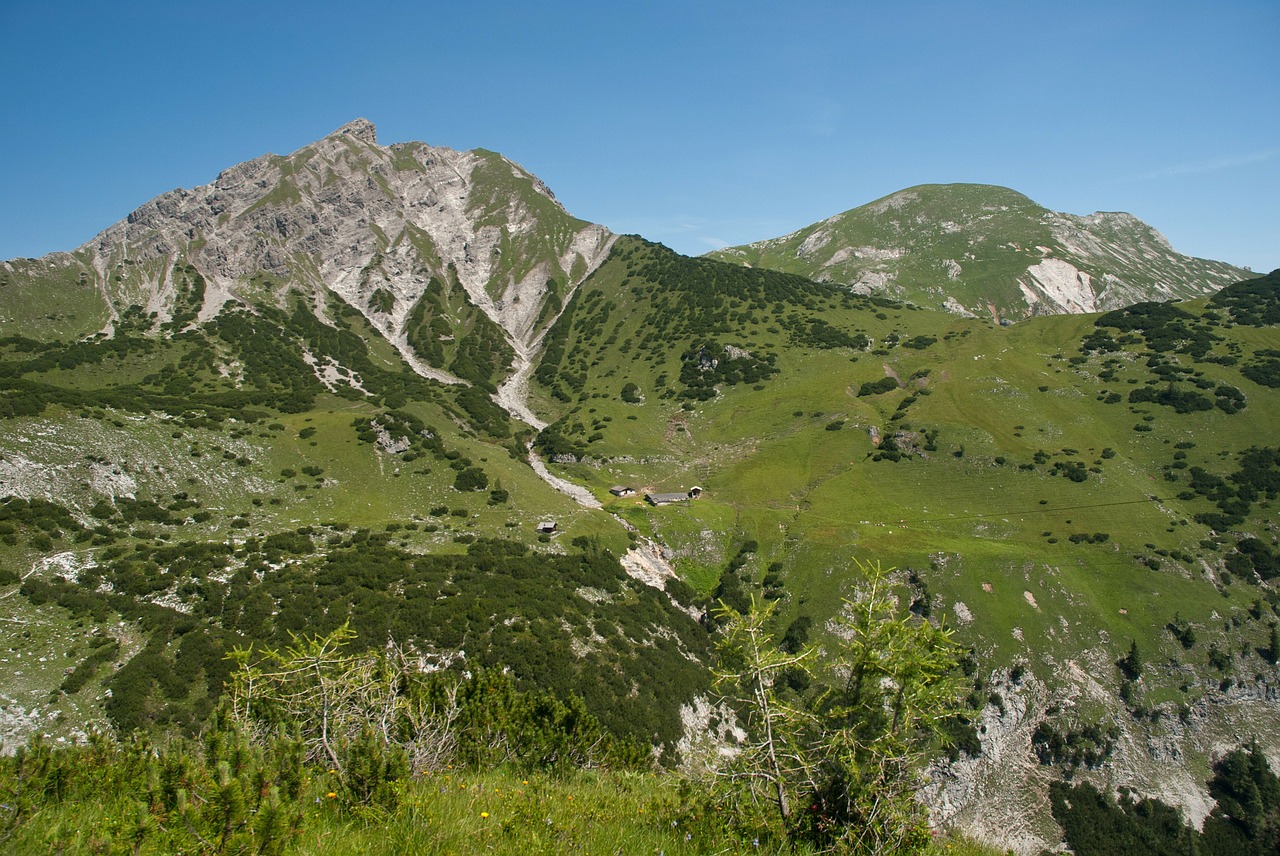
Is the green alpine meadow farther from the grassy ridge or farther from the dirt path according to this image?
the dirt path

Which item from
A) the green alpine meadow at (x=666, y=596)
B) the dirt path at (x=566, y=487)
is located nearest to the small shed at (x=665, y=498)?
the green alpine meadow at (x=666, y=596)

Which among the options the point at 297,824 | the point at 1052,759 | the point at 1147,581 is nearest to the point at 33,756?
the point at 297,824

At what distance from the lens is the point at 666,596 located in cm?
6788

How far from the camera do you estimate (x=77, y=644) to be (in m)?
36.7

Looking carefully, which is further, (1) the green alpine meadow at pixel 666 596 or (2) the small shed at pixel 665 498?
(2) the small shed at pixel 665 498

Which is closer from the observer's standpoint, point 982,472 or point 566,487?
point 982,472

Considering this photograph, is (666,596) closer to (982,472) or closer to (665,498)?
(665,498)

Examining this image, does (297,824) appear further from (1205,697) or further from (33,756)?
(1205,697)

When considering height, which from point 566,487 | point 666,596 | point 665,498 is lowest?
point 666,596

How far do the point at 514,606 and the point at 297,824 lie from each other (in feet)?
152

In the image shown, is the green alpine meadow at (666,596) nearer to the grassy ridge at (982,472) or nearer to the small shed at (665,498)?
the grassy ridge at (982,472)

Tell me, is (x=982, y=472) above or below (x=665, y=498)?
above

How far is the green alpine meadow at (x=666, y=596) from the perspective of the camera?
856 centimetres

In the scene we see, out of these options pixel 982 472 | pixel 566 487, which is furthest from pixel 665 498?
pixel 982 472
